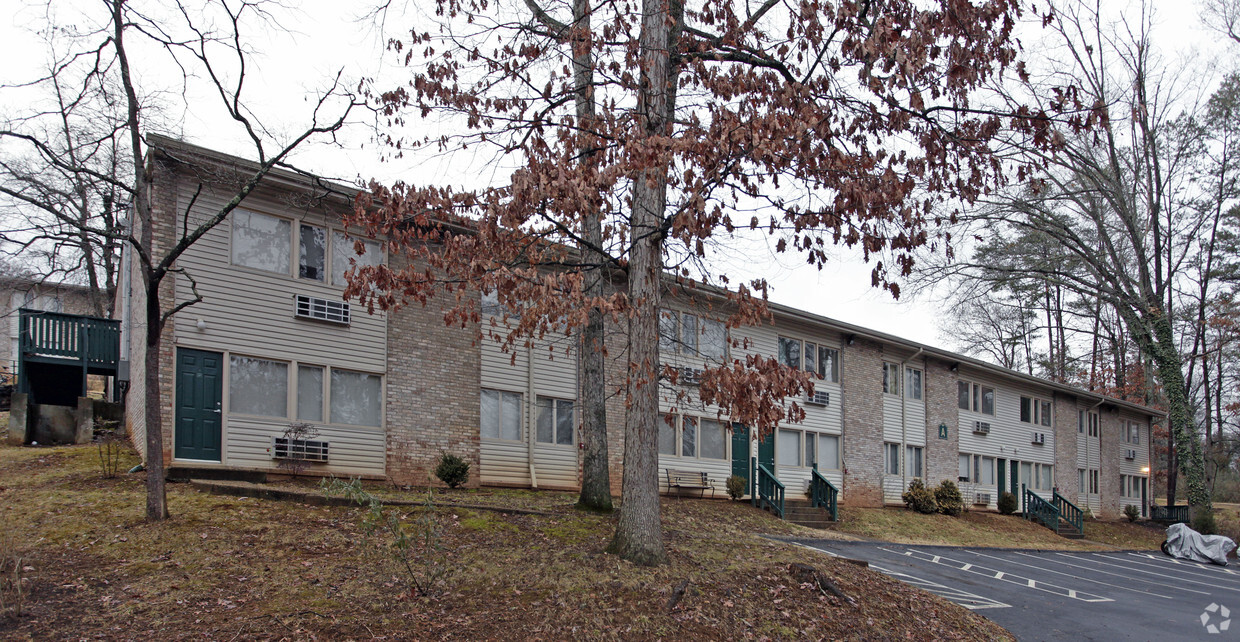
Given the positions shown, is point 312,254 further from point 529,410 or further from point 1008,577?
point 1008,577

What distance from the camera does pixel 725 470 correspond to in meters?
22.0

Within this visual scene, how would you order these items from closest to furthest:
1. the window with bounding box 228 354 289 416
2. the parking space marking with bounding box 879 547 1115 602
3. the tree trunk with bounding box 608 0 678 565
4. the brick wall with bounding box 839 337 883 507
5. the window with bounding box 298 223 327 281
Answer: the tree trunk with bounding box 608 0 678 565
the parking space marking with bounding box 879 547 1115 602
the window with bounding box 228 354 289 416
the window with bounding box 298 223 327 281
the brick wall with bounding box 839 337 883 507

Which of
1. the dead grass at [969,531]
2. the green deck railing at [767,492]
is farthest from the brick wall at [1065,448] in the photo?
the green deck railing at [767,492]

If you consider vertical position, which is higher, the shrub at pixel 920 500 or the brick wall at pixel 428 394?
the brick wall at pixel 428 394

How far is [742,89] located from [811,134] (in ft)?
4.75

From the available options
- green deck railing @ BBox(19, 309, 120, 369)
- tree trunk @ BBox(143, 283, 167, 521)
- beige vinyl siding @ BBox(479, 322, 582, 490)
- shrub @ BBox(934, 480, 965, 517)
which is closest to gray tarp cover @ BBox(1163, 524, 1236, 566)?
shrub @ BBox(934, 480, 965, 517)

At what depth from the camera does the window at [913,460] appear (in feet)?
89.9

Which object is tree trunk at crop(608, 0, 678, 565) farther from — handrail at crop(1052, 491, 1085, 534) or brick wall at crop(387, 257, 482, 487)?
handrail at crop(1052, 491, 1085, 534)

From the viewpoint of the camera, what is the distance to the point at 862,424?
25.9m

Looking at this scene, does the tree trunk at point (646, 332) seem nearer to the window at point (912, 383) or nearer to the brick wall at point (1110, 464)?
the window at point (912, 383)

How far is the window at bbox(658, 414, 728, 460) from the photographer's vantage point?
21000 mm

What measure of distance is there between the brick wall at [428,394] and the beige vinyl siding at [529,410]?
Result: 0.38m

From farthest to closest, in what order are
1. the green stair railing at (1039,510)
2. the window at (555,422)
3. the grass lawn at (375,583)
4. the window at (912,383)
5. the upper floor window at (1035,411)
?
1. the upper floor window at (1035,411)
2. the green stair railing at (1039,510)
3. the window at (912,383)
4. the window at (555,422)
5. the grass lawn at (375,583)

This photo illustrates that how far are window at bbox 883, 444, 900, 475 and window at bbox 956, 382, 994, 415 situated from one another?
14.3ft
